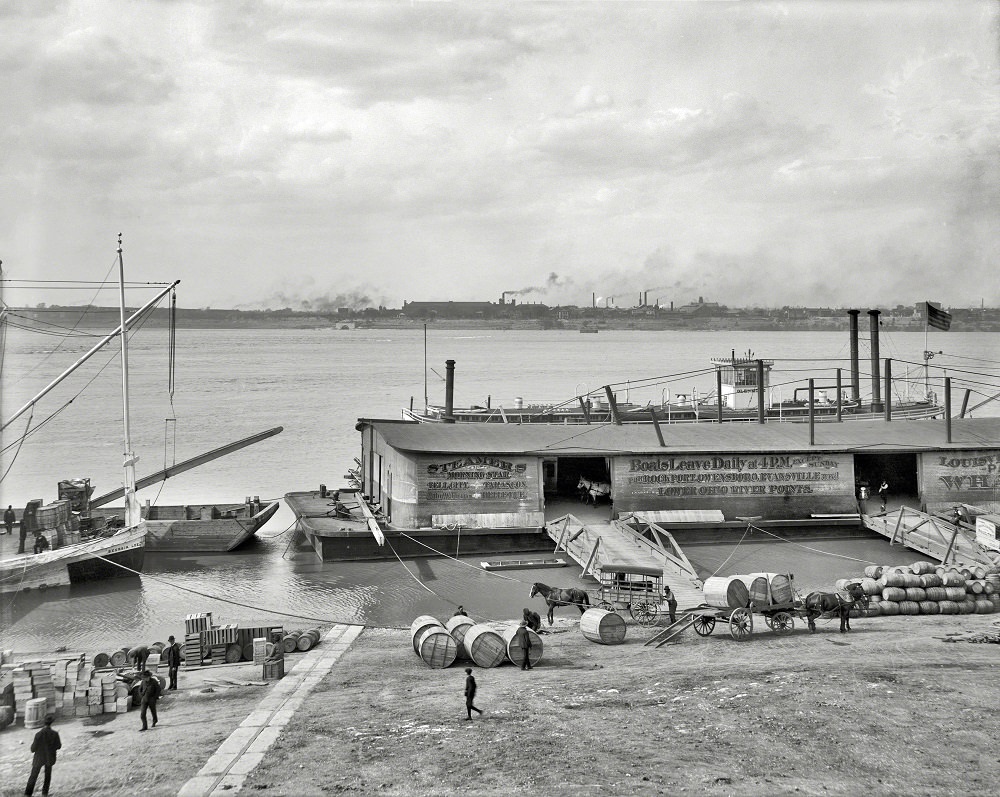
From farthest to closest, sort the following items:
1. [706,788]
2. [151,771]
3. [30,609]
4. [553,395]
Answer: [553,395] < [30,609] < [151,771] < [706,788]

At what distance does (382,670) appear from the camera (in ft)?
59.1

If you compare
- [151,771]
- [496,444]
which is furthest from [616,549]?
[151,771]

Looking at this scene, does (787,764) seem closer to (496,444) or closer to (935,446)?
(496,444)

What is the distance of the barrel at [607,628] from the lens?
19391mm

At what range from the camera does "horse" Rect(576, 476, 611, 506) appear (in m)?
33.1

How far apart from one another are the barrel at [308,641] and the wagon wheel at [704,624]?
8.53 metres

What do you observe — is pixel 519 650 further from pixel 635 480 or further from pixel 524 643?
pixel 635 480

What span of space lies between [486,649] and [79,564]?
1618cm

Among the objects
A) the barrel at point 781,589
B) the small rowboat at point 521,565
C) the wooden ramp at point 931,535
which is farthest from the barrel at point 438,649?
the wooden ramp at point 931,535

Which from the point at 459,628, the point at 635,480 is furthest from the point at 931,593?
the point at 459,628

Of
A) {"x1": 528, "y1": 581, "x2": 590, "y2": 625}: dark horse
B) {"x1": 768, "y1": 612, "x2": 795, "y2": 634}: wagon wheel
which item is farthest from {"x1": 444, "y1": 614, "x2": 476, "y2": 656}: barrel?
{"x1": 768, "y1": 612, "x2": 795, "y2": 634}: wagon wheel

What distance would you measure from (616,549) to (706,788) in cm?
1550

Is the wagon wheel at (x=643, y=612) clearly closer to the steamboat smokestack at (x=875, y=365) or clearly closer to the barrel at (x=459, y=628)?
the barrel at (x=459, y=628)

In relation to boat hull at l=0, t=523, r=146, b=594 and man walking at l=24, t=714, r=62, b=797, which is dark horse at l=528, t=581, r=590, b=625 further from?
boat hull at l=0, t=523, r=146, b=594
